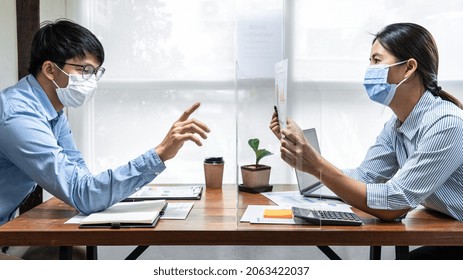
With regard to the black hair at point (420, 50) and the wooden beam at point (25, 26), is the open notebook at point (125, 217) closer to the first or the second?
the black hair at point (420, 50)

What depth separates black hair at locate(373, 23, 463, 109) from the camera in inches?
60.3

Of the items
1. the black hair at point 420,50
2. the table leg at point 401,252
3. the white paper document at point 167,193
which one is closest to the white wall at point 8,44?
the white paper document at point 167,193

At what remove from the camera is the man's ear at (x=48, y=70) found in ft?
5.43

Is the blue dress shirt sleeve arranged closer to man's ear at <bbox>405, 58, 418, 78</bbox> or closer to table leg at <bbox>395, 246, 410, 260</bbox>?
table leg at <bbox>395, 246, 410, 260</bbox>

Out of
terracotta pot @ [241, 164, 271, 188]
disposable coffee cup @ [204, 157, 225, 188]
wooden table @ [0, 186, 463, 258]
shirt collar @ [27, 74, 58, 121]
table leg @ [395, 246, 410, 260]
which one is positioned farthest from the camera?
disposable coffee cup @ [204, 157, 225, 188]

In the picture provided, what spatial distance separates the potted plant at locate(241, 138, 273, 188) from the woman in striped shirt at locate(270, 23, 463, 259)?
73 millimetres

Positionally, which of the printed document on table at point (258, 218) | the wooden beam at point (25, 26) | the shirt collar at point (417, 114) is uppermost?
the wooden beam at point (25, 26)

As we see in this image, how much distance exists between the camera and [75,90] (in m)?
1.69

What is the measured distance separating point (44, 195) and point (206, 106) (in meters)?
1.01

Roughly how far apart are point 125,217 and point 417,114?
95 cm

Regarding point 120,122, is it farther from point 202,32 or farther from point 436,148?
point 436,148

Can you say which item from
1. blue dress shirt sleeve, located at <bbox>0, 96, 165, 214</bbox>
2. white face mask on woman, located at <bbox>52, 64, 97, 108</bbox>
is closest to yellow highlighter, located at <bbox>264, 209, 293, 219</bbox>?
blue dress shirt sleeve, located at <bbox>0, 96, 165, 214</bbox>

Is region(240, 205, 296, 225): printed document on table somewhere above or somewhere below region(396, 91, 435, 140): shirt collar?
below

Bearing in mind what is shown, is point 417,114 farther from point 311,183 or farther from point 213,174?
point 213,174
